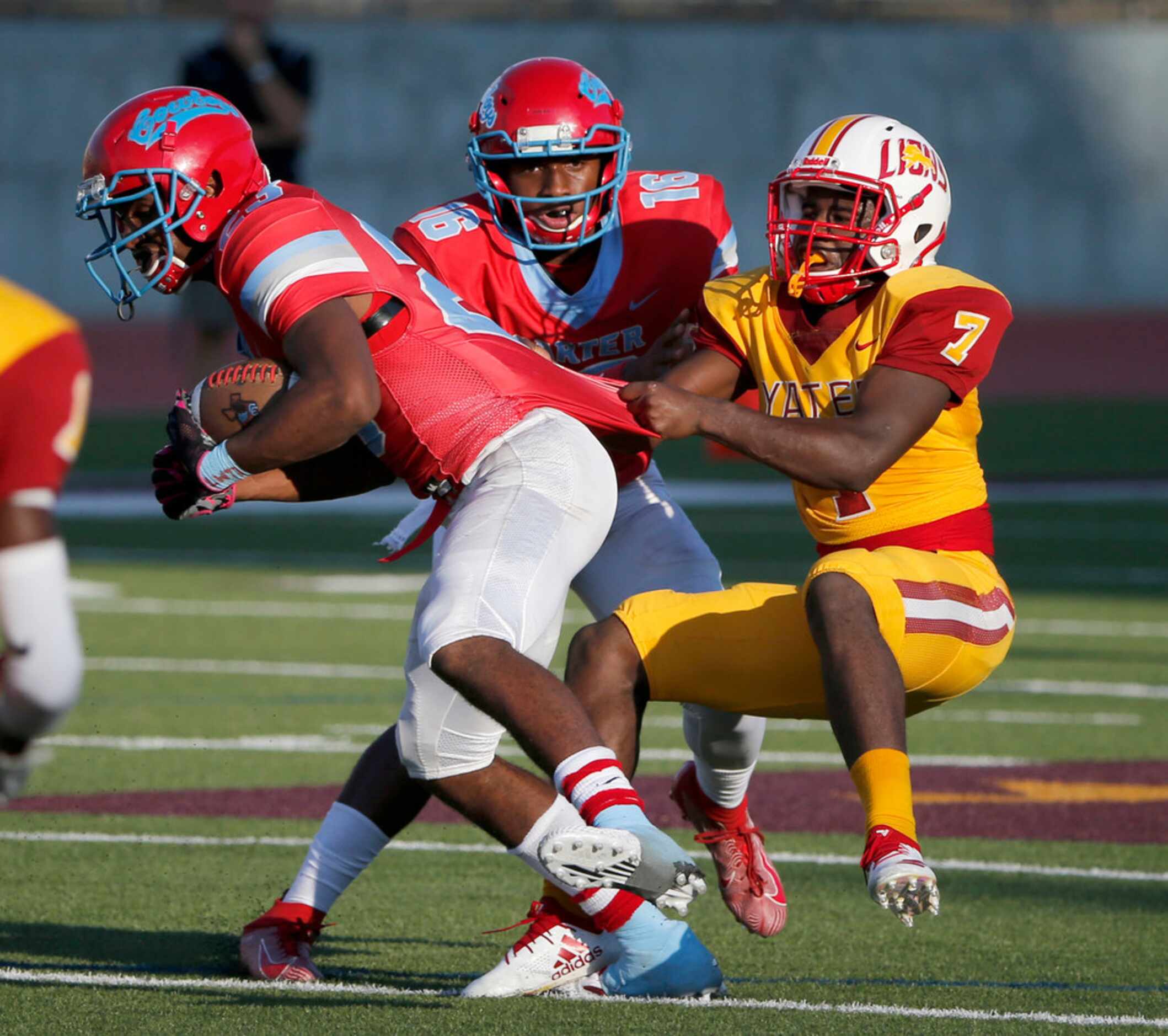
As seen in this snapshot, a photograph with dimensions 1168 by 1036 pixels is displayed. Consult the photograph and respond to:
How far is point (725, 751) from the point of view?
16.1ft

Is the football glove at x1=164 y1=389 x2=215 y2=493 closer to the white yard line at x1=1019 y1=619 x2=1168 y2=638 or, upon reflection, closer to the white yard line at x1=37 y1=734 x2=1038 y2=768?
the white yard line at x1=37 y1=734 x2=1038 y2=768

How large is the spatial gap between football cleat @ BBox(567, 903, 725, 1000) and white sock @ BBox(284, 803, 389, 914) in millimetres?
649

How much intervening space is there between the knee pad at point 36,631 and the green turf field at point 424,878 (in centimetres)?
115

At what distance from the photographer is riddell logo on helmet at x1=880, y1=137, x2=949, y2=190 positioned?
4.82m

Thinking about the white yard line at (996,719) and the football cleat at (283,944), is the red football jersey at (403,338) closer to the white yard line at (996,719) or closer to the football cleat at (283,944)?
the football cleat at (283,944)

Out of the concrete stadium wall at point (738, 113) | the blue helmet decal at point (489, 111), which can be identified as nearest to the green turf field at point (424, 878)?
the blue helmet decal at point (489, 111)

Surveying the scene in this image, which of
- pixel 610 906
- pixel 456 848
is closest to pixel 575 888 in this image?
pixel 610 906

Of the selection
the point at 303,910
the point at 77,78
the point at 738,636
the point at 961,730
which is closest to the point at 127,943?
the point at 303,910

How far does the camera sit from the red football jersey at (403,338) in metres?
4.17

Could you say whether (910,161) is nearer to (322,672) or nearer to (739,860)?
(739,860)

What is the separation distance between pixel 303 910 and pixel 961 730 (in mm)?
3898

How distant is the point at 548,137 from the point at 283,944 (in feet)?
6.23

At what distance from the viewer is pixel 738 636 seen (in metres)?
4.45

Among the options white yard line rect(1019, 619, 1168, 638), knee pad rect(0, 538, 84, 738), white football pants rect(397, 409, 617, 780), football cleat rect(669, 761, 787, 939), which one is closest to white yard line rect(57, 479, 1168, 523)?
white yard line rect(1019, 619, 1168, 638)
